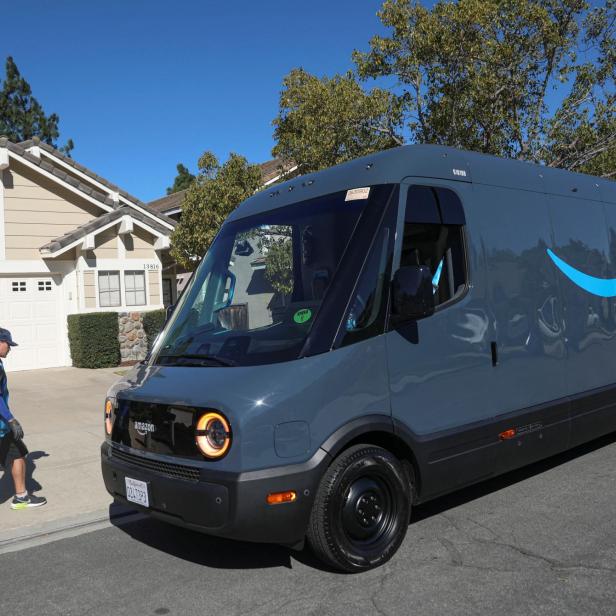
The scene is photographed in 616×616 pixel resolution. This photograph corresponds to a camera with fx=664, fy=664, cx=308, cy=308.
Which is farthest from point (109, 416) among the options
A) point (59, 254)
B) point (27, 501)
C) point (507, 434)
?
point (59, 254)

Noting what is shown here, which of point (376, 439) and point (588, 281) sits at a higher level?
point (588, 281)

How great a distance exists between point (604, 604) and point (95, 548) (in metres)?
3.47

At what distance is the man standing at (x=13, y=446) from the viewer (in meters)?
5.54

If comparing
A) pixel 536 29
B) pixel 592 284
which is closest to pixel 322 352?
pixel 592 284

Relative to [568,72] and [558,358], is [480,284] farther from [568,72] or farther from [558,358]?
[568,72]

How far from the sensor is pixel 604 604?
11.7 feet

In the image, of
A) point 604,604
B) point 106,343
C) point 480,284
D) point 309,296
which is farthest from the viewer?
point 106,343

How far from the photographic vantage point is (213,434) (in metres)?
3.84

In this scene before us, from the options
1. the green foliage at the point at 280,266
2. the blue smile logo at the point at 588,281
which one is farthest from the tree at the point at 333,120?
the green foliage at the point at 280,266

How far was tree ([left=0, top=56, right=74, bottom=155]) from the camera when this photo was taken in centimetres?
3075

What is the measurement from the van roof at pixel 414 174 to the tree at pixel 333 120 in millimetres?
5971

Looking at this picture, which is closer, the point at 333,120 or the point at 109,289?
the point at 333,120

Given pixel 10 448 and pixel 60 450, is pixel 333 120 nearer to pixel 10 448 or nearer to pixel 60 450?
pixel 60 450

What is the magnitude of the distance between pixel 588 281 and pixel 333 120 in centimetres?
646
